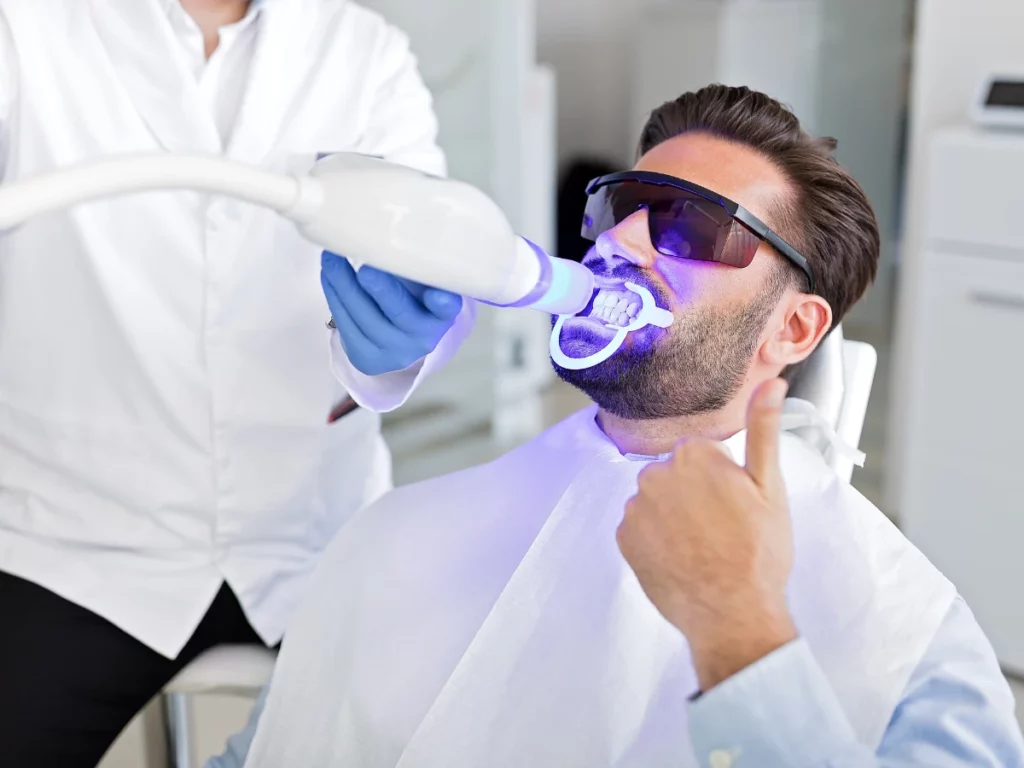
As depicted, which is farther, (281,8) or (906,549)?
(281,8)

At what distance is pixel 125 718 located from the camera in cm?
141

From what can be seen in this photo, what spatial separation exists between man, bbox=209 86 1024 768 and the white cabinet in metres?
1.09

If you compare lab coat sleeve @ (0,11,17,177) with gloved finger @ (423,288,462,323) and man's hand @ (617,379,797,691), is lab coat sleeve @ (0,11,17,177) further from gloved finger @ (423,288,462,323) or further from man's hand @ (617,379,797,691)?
man's hand @ (617,379,797,691)

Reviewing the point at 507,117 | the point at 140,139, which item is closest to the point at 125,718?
the point at 140,139

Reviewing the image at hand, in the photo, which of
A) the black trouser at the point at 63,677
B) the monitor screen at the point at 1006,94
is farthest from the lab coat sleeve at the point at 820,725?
the monitor screen at the point at 1006,94

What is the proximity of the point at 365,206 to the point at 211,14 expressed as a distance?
759 millimetres

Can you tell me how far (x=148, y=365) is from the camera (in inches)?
55.4

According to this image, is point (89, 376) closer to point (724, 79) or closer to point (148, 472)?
point (148, 472)

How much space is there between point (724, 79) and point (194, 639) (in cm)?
281

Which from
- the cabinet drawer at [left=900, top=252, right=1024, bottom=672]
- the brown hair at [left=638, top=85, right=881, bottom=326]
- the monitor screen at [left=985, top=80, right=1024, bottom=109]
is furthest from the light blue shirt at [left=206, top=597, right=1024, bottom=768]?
the monitor screen at [left=985, top=80, right=1024, bottom=109]

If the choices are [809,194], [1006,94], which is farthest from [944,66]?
[809,194]

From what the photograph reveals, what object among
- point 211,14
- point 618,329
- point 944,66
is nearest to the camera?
point 618,329

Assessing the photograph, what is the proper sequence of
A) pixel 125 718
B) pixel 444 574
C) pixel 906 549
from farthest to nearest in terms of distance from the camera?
pixel 125 718 < pixel 444 574 < pixel 906 549

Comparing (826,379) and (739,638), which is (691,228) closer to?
(826,379)
